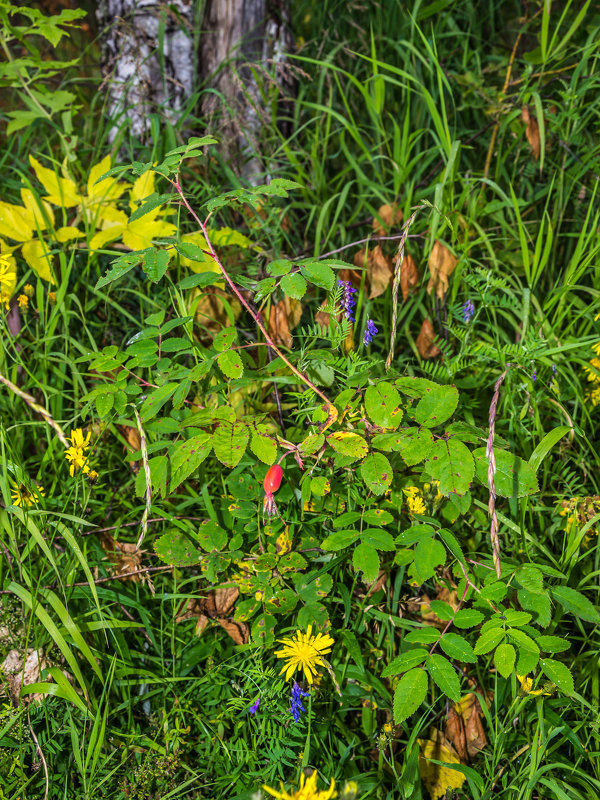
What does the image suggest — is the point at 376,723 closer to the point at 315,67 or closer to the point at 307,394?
the point at 307,394

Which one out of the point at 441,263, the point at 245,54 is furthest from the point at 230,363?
the point at 245,54

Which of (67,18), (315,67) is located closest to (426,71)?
(315,67)

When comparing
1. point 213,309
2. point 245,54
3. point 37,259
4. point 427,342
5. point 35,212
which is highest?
point 245,54

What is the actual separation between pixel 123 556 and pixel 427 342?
1.00m

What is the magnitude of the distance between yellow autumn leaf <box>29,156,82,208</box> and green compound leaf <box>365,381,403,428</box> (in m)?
1.22

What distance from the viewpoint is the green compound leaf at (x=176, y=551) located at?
138cm

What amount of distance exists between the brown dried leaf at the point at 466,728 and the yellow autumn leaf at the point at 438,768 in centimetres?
2

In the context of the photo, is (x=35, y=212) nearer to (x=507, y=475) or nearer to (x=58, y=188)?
(x=58, y=188)

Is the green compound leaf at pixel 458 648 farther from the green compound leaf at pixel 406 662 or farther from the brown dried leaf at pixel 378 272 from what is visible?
the brown dried leaf at pixel 378 272

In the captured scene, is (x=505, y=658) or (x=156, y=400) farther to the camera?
(x=156, y=400)

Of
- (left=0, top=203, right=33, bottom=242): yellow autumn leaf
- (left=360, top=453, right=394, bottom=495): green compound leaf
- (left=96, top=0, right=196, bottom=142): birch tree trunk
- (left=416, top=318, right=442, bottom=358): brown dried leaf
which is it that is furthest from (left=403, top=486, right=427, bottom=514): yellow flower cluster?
(left=96, top=0, right=196, bottom=142): birch tree trunk

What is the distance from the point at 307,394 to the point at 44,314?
92 centimetres

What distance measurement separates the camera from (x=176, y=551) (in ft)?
4.58

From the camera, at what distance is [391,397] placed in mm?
1218
